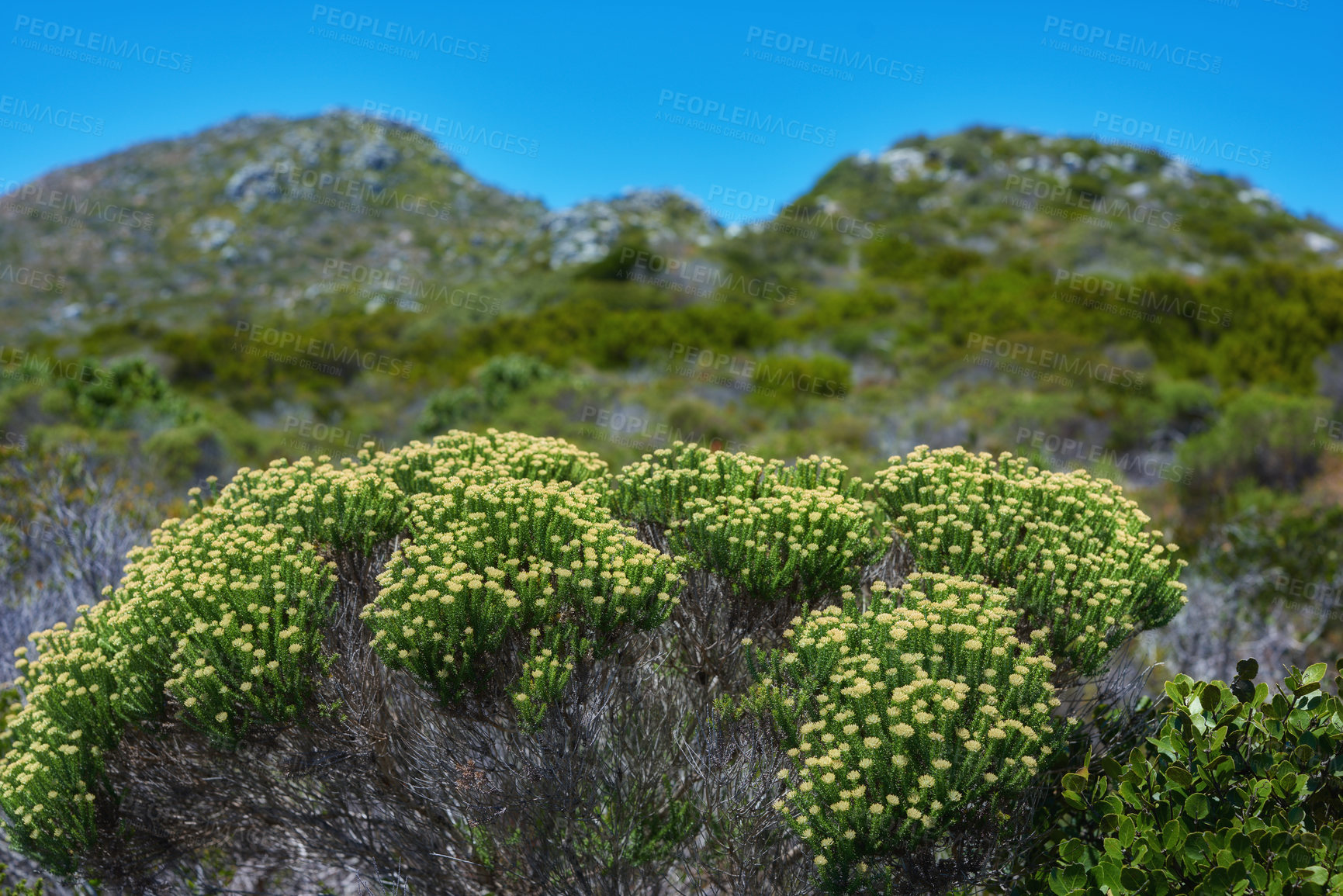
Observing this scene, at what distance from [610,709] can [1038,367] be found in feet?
73.6

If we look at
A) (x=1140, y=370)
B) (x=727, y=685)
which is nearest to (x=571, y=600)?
(x=727, y=685)

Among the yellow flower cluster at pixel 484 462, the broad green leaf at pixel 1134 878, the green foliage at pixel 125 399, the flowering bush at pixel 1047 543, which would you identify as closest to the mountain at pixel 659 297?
the green foliage at pixel 125 399

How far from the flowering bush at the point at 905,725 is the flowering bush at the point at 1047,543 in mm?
507

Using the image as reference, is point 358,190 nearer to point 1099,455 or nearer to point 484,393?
point 484,393

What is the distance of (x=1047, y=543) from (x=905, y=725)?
1827mm

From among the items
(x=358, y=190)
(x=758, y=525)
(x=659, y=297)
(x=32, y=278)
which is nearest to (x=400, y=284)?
(x=659, y=297)

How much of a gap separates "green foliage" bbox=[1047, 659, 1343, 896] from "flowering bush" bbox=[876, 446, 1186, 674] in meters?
0.48

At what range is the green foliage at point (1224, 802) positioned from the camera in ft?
9.59

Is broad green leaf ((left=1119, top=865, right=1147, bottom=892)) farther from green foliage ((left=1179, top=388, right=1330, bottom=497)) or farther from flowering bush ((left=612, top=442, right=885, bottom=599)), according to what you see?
green foliage ((left=1179, top=388, right=1330, bottom=497))

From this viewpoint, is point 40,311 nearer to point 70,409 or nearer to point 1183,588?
point 70,409

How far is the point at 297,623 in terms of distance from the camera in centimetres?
385

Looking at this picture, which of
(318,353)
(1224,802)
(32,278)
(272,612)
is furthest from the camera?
(32,278)

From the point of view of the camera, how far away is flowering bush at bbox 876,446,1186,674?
157 inches

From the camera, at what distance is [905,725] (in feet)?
10.0
